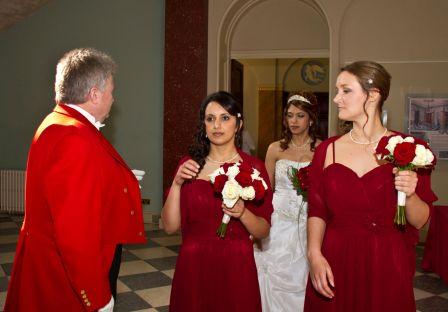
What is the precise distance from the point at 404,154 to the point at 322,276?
0.69 m

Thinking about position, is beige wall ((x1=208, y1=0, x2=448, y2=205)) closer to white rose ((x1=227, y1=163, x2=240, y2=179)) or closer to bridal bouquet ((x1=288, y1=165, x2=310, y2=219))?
bridal bouquet ((x1=288, y1=165, x2=310, y2=219))

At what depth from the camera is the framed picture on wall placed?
25.6 ft

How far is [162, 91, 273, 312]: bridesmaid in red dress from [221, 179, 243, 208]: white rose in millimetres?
150

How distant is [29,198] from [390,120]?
→ 6727 millimetres

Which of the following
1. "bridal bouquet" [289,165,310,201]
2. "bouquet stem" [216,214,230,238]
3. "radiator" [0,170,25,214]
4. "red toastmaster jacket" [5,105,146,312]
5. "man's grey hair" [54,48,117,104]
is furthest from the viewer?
"radiator" [0,170,25,214]

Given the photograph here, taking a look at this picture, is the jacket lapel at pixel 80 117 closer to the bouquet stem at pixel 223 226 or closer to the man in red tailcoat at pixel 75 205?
the man in red tailcoat at pixel 75 205

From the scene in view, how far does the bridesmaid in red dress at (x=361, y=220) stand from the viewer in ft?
7.86

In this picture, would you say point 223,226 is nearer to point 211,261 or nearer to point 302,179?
point 211,261

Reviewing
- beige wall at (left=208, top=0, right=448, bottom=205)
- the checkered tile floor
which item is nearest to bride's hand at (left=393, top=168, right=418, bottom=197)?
the checkered tile floor

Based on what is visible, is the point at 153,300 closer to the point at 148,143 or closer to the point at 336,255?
the point at 336,255

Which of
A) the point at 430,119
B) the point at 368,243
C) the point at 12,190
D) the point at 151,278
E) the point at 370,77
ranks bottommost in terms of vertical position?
the point at 151,278

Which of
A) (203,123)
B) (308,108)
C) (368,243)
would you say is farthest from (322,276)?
(308,108)

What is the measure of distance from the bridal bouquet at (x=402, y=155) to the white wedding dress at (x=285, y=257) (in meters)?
1.96

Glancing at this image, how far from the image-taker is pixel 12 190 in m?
9.97
